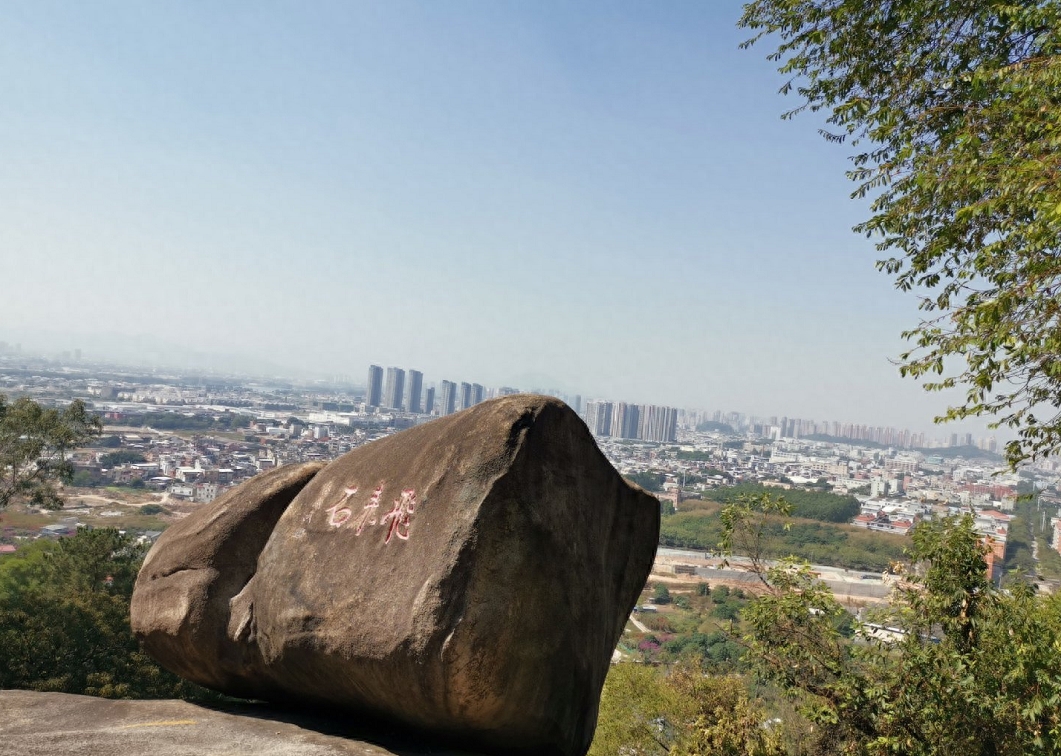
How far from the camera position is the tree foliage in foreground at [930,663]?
6898mm

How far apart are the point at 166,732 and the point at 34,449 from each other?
15607 millimetres

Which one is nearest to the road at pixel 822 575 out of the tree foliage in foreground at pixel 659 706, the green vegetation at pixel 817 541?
the green vegetation at pixel 817 541

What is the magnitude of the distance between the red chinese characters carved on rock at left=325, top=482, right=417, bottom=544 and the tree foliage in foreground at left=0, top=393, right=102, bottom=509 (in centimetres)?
1521

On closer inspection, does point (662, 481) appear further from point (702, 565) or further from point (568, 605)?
point (568, 605)

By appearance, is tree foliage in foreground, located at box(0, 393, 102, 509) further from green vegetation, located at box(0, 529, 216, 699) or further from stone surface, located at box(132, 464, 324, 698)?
stone surface, located at box(132, 464, 324, 698)

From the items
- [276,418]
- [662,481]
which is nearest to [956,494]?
[662,481]

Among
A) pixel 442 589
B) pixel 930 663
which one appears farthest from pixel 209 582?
pixel 930 663

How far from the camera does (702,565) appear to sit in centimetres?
7262

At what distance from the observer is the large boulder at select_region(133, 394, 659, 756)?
4871 mm

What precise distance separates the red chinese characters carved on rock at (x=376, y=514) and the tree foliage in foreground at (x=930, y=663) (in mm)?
5006

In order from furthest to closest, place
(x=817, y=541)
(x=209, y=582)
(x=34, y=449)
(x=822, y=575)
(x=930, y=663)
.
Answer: (x=817, y=541) < (x=822, y=575) < (x=34, y=449) < (x=930, y=663) < (x=209, y=582)

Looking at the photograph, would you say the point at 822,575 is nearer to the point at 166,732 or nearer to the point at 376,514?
the point at 376,514

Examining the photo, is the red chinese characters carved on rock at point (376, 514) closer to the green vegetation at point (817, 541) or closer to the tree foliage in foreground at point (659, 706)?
the tree foliage in foreground at point (659, 706)

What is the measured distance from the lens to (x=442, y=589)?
4.81 meters
